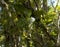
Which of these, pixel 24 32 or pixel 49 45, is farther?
pixel 49 45

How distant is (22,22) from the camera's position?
2742 millimetres

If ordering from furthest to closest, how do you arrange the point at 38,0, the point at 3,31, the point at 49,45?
the point at 3,31, the point at 49,45, the point at 38,0

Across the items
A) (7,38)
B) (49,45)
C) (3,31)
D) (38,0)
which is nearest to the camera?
(38,0)

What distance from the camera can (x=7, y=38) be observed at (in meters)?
4.16

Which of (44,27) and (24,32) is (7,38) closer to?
(24,32)

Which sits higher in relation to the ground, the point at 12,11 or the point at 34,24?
the point at 12,11

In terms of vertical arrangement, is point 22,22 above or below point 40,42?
above

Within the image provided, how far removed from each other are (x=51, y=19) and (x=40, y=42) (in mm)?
463

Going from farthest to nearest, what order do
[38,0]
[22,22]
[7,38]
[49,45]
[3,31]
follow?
[7,38] < [3,31] < [49,45] < [38,0] < [22,22]

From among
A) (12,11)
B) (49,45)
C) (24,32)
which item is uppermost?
(12,11)

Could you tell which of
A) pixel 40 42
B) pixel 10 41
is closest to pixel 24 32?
pixel 40 42

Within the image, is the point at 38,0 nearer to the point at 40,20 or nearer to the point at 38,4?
the point at 38,4

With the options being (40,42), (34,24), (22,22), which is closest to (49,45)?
(40,42)

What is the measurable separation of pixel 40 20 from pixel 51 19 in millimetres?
158
